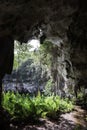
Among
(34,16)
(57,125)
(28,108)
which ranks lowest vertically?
(57,125)

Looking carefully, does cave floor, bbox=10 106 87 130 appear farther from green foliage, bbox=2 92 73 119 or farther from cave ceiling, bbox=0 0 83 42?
cave ceiling, bbox=0 0 83 42

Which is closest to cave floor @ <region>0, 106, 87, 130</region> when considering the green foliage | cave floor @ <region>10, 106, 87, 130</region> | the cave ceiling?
cave floor @ <region>10, 106, 87, 130</region>

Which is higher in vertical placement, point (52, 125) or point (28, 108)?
point (28, 108)

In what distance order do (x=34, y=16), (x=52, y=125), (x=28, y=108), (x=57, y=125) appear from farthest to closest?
(x=28, y=108) < (x=57, y=125) < (x=52, y=125) < (x=34, y=16)

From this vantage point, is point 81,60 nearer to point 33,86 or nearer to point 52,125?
point 52,125

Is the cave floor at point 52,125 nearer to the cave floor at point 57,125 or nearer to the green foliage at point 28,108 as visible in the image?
the cave floor at point 57,125

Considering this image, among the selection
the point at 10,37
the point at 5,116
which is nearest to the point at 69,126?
the point at 5,116

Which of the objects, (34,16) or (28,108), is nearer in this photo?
(34,16)

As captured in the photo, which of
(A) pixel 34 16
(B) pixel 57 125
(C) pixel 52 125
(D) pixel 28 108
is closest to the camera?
(A) pixel 34 16

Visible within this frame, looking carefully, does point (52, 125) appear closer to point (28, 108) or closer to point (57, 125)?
point (57, 125)

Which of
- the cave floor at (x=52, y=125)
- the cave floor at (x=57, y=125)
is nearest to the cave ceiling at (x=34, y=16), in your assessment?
the cave floor at (x=52, y=125)

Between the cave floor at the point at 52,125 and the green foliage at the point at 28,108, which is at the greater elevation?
the green foliage at the point at 28,108

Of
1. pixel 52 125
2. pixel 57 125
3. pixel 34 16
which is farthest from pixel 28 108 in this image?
pixel 34 16

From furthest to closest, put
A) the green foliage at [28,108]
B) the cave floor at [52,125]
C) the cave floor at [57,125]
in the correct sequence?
the green foliage at [28,108], the cave floor at [57,125], the cave floor at [52,125]
